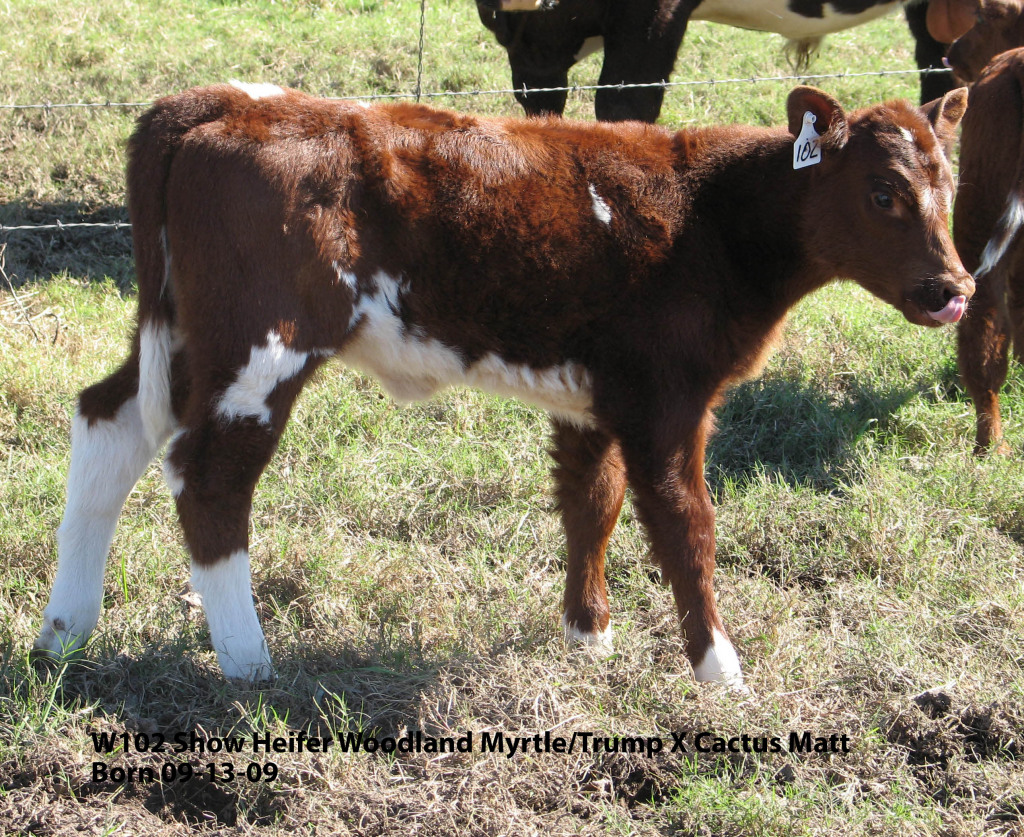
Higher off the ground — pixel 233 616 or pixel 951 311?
pixel 951 311

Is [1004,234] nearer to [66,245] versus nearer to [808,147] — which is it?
[808,147]

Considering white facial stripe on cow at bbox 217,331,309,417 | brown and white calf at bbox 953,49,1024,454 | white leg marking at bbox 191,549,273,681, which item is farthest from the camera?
brown and white calf at bbox 953,49,1024,454

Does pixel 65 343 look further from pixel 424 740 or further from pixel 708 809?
pixel 708 809

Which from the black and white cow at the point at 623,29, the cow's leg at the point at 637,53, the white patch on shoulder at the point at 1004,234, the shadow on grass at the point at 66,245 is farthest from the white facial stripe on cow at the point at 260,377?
the cow's leg at the point at 637,53

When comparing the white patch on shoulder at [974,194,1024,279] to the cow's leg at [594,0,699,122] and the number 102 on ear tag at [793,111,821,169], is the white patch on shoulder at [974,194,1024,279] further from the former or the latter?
the cow's leg at [594,0,699,122]

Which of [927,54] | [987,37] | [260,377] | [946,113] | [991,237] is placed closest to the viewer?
[260,377]

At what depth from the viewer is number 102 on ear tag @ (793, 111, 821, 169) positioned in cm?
321

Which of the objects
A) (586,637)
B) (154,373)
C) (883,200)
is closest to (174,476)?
(154,373)

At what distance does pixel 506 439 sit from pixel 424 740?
2.10 meters

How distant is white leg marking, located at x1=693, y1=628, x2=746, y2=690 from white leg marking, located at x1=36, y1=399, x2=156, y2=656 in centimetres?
A: 187

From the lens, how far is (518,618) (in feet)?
12.4

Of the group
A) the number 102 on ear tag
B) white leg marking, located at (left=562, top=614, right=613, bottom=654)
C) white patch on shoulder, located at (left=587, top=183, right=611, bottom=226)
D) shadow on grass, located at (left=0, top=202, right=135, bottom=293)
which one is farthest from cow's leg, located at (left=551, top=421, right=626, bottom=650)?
shadow on grass, located at (left=0, top=202, right=135, bottom=293)

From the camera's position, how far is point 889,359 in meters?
5.71

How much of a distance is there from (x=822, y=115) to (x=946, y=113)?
0.53 metres
